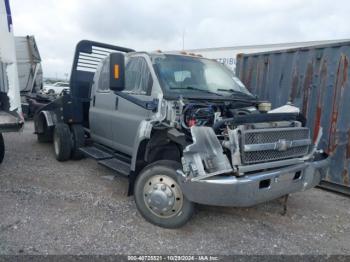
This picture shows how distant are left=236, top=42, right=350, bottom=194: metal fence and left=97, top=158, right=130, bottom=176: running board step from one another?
3.24 meters

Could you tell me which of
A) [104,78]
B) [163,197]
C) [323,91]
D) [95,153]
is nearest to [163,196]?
[163,197]

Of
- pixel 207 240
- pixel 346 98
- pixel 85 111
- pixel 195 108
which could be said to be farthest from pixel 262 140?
pixel 85 111

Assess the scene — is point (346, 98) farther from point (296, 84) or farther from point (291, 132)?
point (291, 132)

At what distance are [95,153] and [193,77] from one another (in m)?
2.19

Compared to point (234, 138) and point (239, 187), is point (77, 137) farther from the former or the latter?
point (239, 187)

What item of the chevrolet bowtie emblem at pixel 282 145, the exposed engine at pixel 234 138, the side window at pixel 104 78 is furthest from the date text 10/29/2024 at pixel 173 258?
the side window at pixel 104 78

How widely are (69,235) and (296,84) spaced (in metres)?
4.58

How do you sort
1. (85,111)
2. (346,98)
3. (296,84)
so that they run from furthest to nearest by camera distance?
(85,111) → (296,84) → (346,98)

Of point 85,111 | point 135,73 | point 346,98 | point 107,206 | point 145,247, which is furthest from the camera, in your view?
point 85,111

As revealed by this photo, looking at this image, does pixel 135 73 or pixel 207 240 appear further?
pixel 135 73

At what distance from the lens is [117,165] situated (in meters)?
4.68

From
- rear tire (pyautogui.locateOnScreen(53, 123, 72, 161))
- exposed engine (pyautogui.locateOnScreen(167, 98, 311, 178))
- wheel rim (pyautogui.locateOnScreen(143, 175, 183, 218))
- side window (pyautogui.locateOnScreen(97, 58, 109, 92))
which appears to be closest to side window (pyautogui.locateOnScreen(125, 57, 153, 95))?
side window (pyautogui.locateOnScreen(97, 58, 109, 92))

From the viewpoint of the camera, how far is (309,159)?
3854mm

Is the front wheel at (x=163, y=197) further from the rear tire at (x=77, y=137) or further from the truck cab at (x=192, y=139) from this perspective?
the rear tire at (x=77, y=137)
